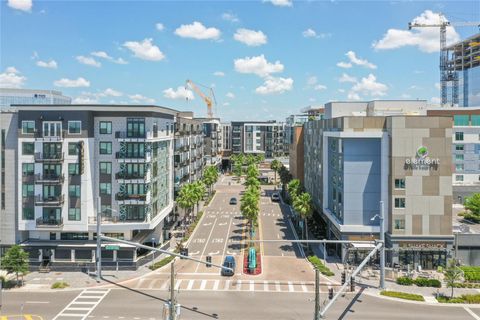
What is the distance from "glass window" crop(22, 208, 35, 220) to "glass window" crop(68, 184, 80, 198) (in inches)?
240

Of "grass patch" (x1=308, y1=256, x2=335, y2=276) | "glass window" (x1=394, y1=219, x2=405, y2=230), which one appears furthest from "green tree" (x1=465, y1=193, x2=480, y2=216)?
"grass patch" (x1=308, y1=256, x2=335, y2=276)

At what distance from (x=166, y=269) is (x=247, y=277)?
12.7 metres

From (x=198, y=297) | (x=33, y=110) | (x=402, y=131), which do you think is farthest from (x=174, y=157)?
(x=402, y=131)

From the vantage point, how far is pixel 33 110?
58000 mm

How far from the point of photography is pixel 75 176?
58.4m

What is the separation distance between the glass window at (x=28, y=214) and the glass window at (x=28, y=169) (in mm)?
5283

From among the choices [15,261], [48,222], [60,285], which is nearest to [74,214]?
[48,222]

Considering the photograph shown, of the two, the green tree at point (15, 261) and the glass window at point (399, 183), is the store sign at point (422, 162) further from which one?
the green tree at point (15, 261)

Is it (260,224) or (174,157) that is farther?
(260,224)

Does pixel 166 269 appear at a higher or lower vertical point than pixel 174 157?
lower

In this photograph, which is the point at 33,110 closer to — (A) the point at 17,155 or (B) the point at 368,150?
(A) the point at 17,155

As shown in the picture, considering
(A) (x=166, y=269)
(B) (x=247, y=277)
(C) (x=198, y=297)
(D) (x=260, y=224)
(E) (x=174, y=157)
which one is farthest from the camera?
(D) (x=260, y=224)

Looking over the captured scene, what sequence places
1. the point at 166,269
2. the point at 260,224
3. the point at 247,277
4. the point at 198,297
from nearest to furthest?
the point at 198,297 < the point at 247,277 < the point at 166,269 < the point at 260,224

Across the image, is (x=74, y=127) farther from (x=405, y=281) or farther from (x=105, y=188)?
(x=405, y=281)
